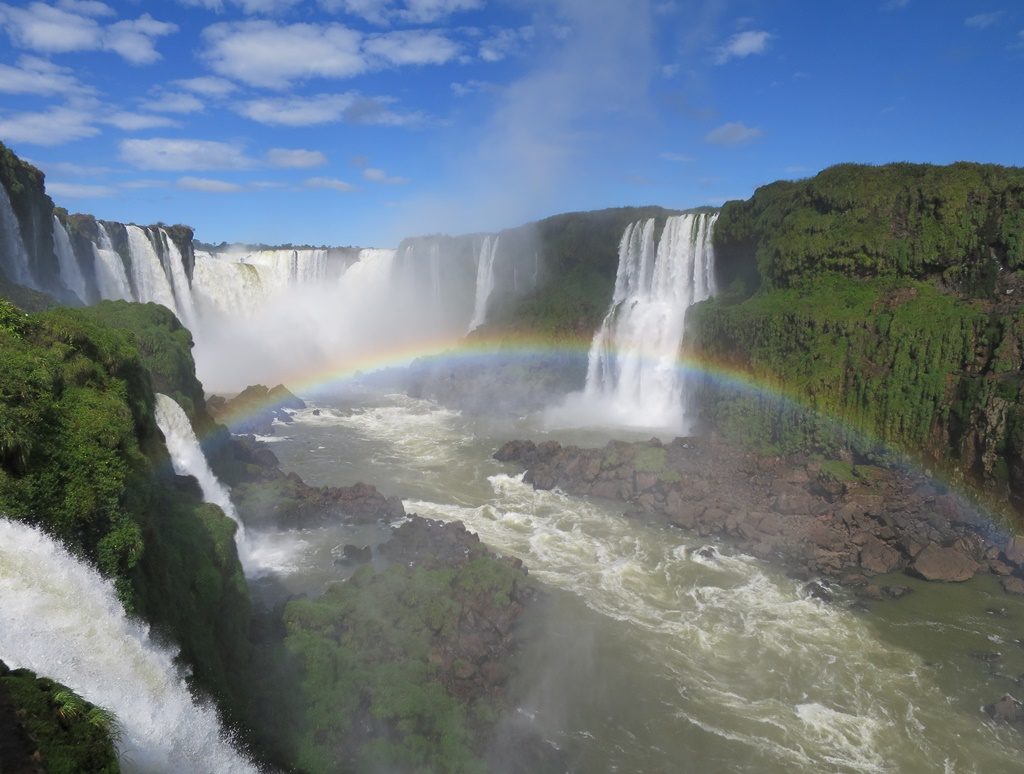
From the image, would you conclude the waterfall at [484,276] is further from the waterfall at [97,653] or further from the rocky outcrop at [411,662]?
the waterfall at [97,653]

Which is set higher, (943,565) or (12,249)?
(12,249)

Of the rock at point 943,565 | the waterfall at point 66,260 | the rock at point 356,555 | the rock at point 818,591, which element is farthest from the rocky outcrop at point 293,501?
the waterfall at point 66,260

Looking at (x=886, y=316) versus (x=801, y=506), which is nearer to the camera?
(x=801, y=506)

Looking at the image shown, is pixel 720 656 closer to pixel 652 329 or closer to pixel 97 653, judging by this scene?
pixel 97 653

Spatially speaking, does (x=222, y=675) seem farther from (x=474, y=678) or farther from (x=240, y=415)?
(x=240, y=415)

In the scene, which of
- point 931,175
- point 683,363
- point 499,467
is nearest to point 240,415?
point 499,467

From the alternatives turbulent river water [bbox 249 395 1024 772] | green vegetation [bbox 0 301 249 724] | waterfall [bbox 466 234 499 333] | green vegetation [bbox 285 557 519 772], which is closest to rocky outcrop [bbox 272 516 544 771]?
green vegetation [bbox 285 557 519 772]

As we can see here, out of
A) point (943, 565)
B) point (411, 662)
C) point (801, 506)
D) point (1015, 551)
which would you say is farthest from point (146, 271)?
point (1015, 551)
